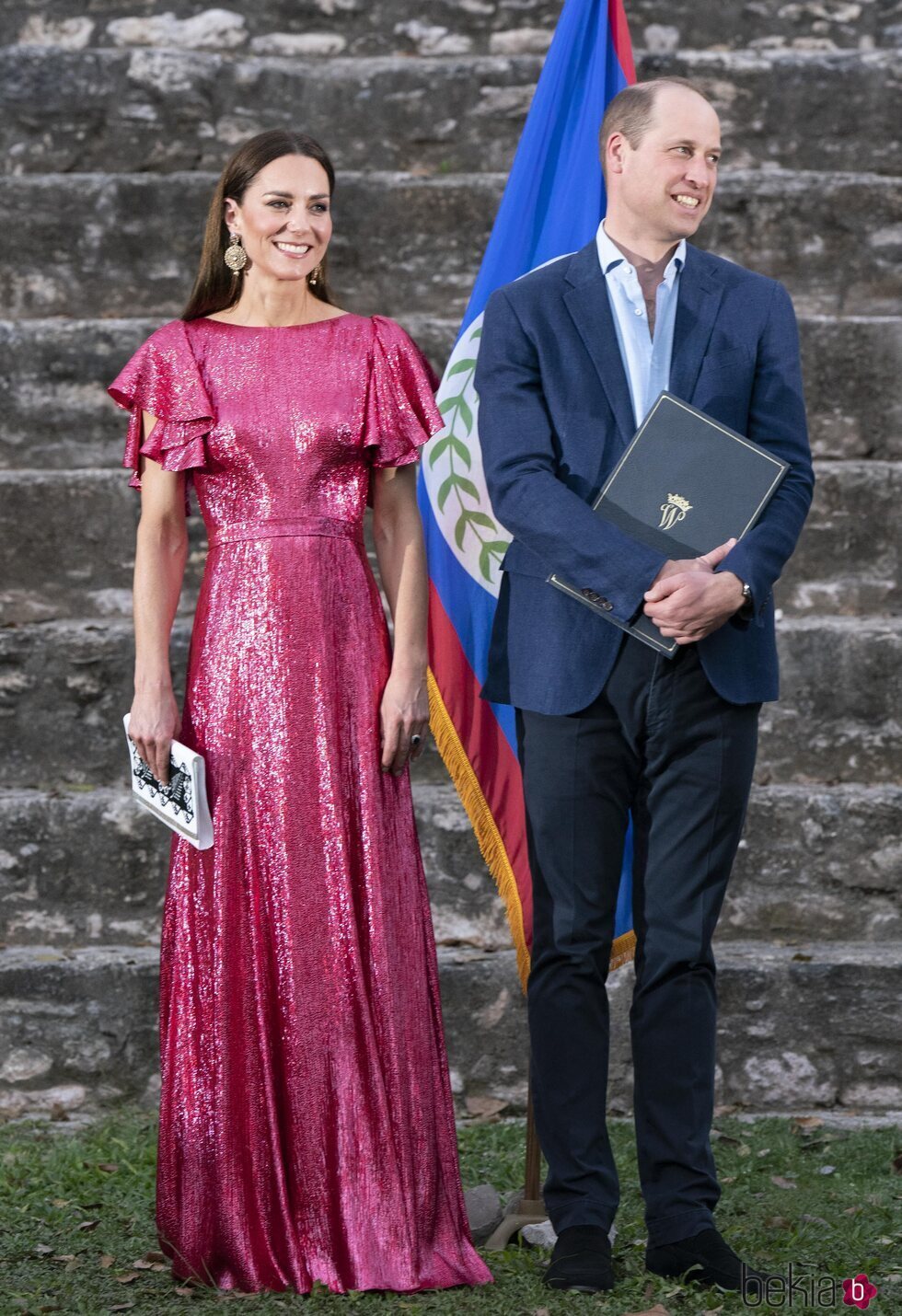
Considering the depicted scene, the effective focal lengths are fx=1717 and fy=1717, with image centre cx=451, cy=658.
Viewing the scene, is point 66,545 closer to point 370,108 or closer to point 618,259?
point 370,108

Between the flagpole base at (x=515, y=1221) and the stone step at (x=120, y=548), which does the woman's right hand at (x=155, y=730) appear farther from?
the stone step at (x=120, y=548)

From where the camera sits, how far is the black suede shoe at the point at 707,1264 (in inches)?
118

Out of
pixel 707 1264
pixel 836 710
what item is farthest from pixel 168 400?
pixel 836 710

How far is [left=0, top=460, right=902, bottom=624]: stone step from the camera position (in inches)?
204

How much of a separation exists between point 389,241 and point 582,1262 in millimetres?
3934

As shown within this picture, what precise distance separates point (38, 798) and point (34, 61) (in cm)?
316

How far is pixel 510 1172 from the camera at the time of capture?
12.9 ft

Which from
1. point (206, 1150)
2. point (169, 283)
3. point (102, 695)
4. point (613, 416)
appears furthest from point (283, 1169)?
point (169, 283)

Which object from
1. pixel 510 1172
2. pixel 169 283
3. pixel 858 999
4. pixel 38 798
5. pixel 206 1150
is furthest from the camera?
pixel 169 283

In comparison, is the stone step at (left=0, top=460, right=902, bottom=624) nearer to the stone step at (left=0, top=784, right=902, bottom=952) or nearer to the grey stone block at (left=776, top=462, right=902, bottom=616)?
the grey stone block at (left=776, top=462, right=902, bottom=616)

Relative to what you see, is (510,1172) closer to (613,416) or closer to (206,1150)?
(206,1150)

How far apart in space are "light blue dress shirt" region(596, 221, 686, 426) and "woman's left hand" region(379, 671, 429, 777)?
68cm

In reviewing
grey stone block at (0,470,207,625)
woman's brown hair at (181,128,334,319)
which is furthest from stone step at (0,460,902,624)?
woman's brown hair at (181,128,334,319)

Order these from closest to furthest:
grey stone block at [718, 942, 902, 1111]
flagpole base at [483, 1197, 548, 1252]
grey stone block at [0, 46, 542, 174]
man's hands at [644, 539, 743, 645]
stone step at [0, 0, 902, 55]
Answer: man's hands at [644, 539, 743, 645] < flagpole base at [483, 1197, 548, 1252] < grey stone block at [718, 942, 902, 1111] < grey stone block at [0, 46, 542, 174] < stone step at [0, 0, 902, 55]
